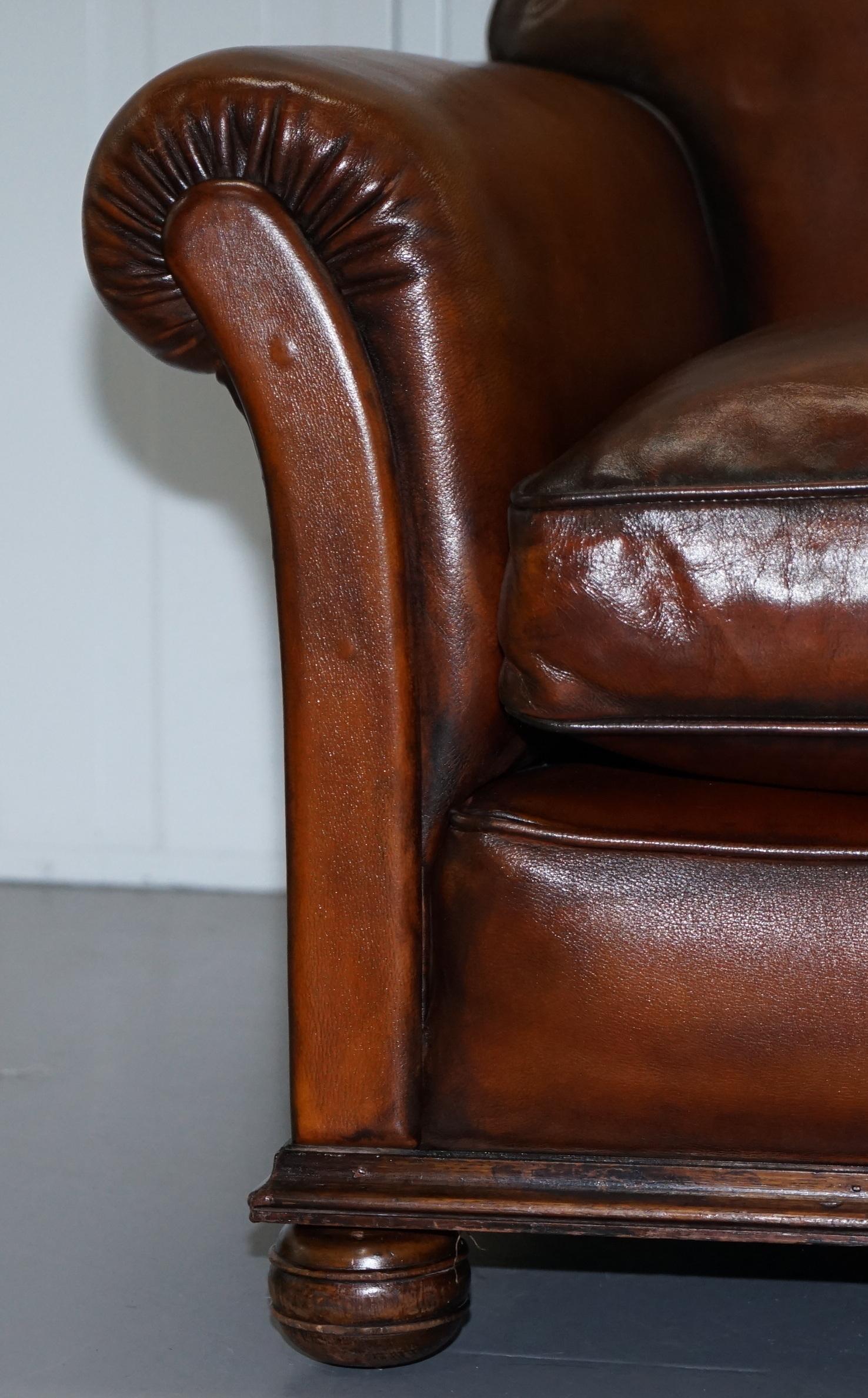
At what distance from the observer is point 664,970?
2.73ft

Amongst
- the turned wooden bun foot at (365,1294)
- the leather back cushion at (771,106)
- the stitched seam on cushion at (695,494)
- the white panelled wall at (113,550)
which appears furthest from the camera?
the white panelled wall at (113,550)

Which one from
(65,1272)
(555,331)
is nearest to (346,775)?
(555,331)

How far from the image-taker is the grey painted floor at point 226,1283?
930 millimetres

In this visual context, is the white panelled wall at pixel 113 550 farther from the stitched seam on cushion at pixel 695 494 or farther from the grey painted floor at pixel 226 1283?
the stitched seam on cushion at pixel 695 494

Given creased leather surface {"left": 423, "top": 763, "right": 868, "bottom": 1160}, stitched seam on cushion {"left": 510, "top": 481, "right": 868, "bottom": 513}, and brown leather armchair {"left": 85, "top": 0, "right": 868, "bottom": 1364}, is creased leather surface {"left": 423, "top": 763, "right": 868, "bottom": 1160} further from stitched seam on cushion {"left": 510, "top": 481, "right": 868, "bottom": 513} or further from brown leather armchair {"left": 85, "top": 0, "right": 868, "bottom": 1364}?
stitched seam on cushion {"left": 510, "top": 481, "right": 868, "bottom": 513}

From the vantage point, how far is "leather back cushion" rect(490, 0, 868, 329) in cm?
135

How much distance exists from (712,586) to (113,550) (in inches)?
58.5

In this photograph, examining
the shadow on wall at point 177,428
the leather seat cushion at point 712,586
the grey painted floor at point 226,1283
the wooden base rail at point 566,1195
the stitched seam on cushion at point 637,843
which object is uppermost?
the leather seat cushion at point 712,586

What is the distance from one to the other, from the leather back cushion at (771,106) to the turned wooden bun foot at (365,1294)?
883 millimetres

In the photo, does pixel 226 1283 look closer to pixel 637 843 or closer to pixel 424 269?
pixel 637 843

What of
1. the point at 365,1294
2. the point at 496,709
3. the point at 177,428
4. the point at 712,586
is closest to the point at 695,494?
the point at 712,586

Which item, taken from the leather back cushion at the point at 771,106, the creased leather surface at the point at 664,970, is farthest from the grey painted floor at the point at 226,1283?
the leather back cushion at the point at 771,106

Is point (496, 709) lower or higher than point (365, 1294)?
higher

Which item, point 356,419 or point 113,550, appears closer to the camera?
point 356,419
